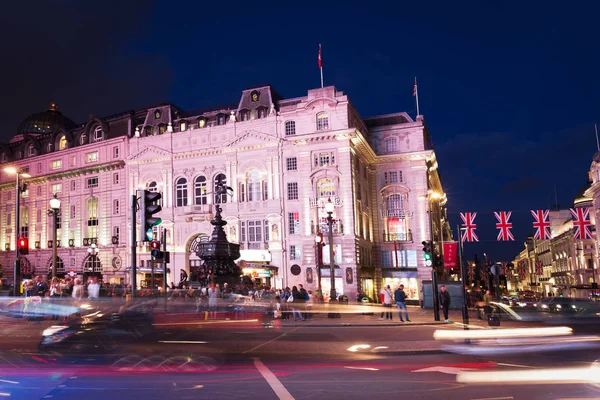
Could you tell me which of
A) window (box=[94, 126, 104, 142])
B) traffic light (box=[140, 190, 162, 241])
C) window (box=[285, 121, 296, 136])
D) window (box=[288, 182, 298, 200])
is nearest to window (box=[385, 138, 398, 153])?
window (box=[285, 121, 296, 136])

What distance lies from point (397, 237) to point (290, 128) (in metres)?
16.7

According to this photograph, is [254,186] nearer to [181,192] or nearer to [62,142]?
[181,192]

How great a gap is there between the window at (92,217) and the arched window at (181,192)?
12244 millimetres

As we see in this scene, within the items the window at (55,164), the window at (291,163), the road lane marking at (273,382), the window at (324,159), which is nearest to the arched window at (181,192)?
the window at (291,163)

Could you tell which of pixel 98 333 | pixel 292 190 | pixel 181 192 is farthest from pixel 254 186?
pixel 98 333

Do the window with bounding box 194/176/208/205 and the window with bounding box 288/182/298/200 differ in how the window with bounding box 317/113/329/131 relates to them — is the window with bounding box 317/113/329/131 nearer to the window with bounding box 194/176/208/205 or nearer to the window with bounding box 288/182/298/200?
the window with bounding box 288/182/298/200

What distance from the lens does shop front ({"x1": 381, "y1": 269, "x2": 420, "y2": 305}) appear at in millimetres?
53438

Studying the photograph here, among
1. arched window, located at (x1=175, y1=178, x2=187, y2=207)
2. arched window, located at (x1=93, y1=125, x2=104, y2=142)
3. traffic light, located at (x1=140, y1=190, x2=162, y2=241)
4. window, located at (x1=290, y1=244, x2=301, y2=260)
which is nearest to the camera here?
traffic light, located at (x1=140, y1=190, x2=162, y2=241)

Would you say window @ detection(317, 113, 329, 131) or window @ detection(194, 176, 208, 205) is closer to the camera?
window @ detection(317, 113, 329, 131)

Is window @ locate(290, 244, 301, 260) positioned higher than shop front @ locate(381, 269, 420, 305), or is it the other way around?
window @ locate(290, 244, 301, 260)

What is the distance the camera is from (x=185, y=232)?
54.1m

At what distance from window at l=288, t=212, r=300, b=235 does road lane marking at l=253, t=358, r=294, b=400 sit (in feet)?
124

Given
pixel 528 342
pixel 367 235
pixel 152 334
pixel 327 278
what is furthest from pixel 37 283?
pixel 367 235

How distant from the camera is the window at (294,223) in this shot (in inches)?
1981
